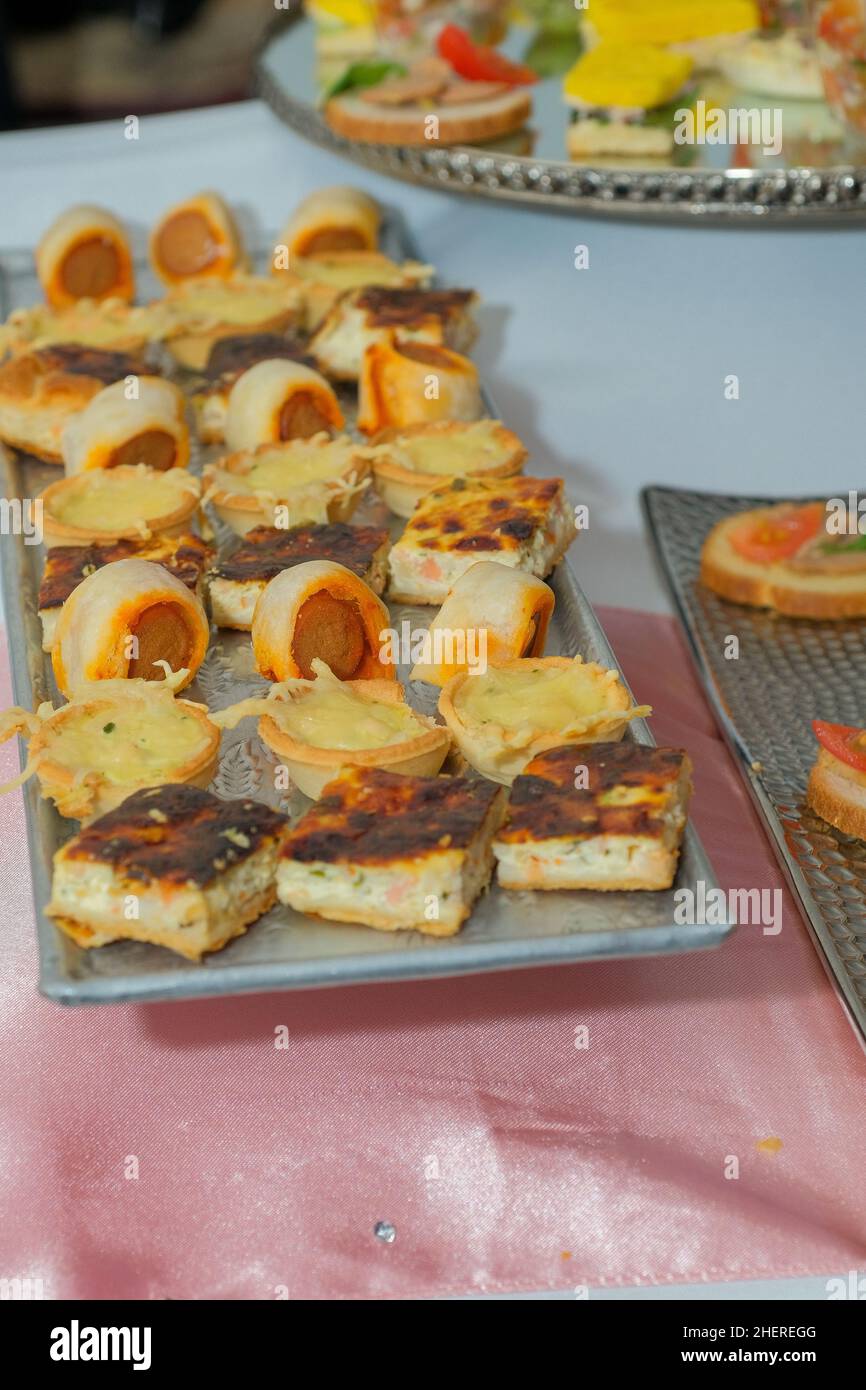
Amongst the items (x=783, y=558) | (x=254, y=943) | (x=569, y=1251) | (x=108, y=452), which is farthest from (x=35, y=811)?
(x=783, y=558)

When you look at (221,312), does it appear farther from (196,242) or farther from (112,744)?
(112,744)

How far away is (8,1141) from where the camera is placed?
4.36ft

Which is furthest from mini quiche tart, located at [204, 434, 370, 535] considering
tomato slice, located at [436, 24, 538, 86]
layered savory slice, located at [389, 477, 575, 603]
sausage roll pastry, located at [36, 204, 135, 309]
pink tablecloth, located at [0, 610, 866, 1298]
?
tomato slice, located at [436, 24, 538, 86]

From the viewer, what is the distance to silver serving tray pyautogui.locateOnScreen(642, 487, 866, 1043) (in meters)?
1.53

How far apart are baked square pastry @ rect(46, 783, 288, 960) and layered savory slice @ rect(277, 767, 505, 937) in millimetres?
32

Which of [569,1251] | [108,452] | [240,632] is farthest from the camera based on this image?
[108,452]

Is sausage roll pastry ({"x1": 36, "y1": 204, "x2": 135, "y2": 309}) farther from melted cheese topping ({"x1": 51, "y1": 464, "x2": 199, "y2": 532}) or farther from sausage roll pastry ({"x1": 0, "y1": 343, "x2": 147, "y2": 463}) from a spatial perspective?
melted cheese topping ({"x1": 51, "y1": 464, "x2": 199, "y2": 532})

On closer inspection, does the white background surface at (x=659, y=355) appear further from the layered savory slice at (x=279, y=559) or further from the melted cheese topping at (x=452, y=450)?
the layered savory slice at (x=279, y=559)

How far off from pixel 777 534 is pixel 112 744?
114 centimetres

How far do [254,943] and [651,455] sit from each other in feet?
4.87

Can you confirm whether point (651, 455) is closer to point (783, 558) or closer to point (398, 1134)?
point (783, 558)

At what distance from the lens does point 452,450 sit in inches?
81.4

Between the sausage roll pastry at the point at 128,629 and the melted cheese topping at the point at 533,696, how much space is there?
1.02 feet

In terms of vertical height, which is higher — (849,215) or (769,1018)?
(849,215)
